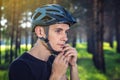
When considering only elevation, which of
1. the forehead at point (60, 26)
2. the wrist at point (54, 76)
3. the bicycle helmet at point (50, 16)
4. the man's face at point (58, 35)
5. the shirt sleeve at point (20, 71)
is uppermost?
the bicycle helmet at point (50, 16)

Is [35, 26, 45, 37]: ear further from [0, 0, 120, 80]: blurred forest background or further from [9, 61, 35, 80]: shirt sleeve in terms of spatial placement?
[0, 0, 120, 80]: blurred forest background

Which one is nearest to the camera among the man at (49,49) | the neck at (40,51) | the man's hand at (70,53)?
the man at (49,49)

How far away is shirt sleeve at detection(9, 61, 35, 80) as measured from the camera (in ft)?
10.8

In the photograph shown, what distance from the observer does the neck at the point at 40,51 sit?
357 cm

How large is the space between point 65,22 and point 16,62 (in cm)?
71

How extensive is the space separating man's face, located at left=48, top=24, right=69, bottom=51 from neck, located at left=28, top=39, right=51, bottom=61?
0.30ft

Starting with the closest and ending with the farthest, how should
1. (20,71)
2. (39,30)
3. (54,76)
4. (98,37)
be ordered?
(20,71)
(54,76)
(39,30)
(98,37)

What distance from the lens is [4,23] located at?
121ft

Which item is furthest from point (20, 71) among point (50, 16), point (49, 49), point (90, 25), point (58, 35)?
point (90, 25)

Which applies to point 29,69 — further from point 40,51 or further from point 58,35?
point 58,35

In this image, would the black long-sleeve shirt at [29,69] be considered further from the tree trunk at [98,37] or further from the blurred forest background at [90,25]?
the tree trunk at [98,37]

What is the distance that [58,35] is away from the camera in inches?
143

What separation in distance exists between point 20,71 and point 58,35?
62 cm

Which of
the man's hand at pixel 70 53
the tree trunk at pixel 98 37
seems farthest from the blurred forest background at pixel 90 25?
the man's hand at pixel 70 53
